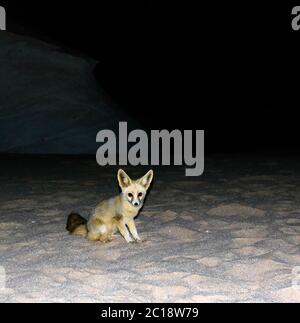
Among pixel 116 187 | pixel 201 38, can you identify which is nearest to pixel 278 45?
pixel 201 38

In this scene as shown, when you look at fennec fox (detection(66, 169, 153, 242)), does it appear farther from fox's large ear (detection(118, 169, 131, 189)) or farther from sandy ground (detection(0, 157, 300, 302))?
sandy ground (detection(0, 157, 300, 302))

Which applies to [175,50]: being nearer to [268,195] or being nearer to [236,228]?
[268,195]

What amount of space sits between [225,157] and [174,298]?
30.0ft

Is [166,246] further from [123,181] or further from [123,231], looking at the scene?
[123,181]

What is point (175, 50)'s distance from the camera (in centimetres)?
2272

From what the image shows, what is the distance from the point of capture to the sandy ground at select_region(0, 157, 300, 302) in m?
3.74

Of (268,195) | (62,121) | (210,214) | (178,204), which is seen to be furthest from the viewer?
(62,121)

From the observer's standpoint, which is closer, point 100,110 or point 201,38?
point 100,110

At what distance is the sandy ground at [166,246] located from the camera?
374 cm
